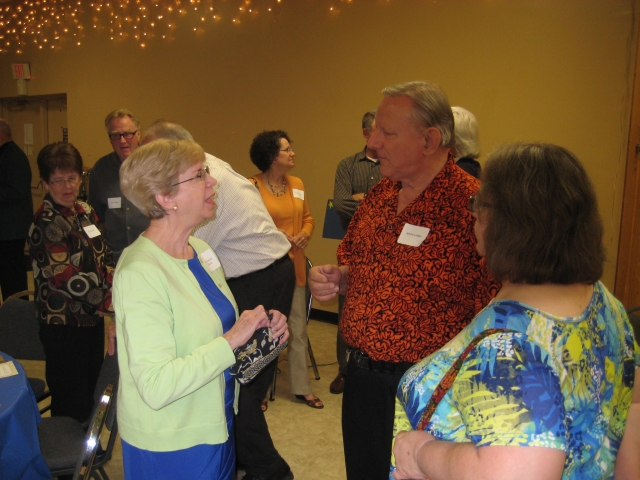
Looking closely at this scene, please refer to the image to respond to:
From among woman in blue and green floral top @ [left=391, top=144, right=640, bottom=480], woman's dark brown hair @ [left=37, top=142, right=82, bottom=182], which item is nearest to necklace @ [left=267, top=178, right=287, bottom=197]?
woman's dark brown hair @ [left=37, top=142, right=82, bottom=182]

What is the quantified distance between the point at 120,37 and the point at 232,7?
212 centimetres

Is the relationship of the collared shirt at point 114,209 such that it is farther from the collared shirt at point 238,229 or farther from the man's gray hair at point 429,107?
the man's gray hair at point 429,107

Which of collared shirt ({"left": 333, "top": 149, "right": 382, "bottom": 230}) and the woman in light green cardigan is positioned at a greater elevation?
collared shirt ({"left": 333, "top": 149, "right": 382, "bottom": 230})

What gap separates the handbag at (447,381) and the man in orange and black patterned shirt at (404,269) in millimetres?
593

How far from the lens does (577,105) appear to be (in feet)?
12.9

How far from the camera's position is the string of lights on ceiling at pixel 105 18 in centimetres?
613

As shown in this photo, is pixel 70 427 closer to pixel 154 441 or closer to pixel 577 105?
pixel 154 441

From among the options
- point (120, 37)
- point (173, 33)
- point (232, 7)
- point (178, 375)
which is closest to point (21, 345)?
point (178, 375)

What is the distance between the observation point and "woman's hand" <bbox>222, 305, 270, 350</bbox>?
1459mm

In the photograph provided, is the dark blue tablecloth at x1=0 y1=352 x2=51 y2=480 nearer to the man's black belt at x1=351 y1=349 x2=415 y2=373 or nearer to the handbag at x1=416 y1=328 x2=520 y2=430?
the man's black belt at x1=351 y1=349 x2=415 y2=373

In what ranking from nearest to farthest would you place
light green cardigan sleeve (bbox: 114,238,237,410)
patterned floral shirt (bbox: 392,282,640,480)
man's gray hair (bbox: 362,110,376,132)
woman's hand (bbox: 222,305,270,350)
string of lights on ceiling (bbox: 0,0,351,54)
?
1. patterned floral shirt (bbox: 392,282,640,480)
2. light green cardigan sleeve (bbox: 114,238,237,410)
3. woman's hand (bbox: 222,305,270,350)
4. man's gray hair (bbox: 362,110,376,132)
5. string of lights on ceiling (bbox: 0,0,351,54)

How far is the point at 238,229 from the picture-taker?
7.98 feet

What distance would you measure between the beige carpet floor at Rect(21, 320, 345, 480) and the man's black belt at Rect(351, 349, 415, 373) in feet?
4.34

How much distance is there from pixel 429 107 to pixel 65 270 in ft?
5.92
